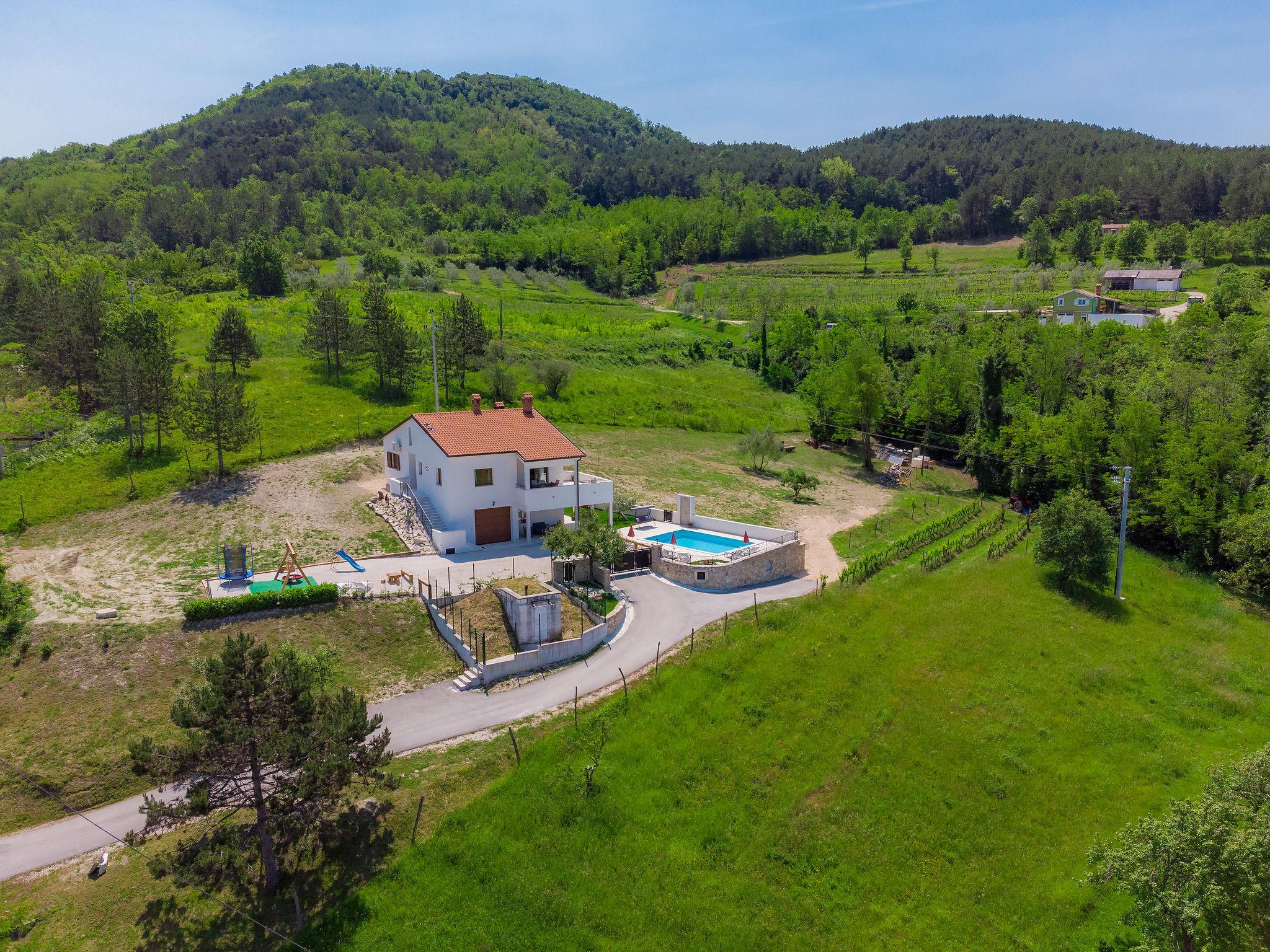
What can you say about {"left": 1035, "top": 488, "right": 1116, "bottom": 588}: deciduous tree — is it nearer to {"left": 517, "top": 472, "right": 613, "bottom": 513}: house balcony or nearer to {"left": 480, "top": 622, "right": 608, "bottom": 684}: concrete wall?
{"left": 480, "top": 622, "right": 608, "bottom": 684}: concrete wall

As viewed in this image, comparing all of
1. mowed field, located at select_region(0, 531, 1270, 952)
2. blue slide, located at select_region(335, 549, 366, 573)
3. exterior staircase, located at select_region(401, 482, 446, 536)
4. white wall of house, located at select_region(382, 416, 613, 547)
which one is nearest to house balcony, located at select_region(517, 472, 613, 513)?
white wall of house, located at select_region(382, 416, 613, 547)

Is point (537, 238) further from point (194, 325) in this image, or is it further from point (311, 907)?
point (311, 907)

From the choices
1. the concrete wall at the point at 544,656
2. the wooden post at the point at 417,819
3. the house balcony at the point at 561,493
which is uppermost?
the house balcony at the point at 561,493

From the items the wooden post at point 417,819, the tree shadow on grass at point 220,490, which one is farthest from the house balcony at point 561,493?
the wooden post at point 417,819

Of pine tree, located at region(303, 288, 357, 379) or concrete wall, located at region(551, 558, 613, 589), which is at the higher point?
pine tree, located at region(303, 288, 357, 379)

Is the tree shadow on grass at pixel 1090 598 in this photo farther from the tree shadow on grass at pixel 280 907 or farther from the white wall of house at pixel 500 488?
the tree shadow on grass at pixel 280 907

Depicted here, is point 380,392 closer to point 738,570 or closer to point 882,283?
point 738,570

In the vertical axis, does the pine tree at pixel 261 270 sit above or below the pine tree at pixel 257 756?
above
